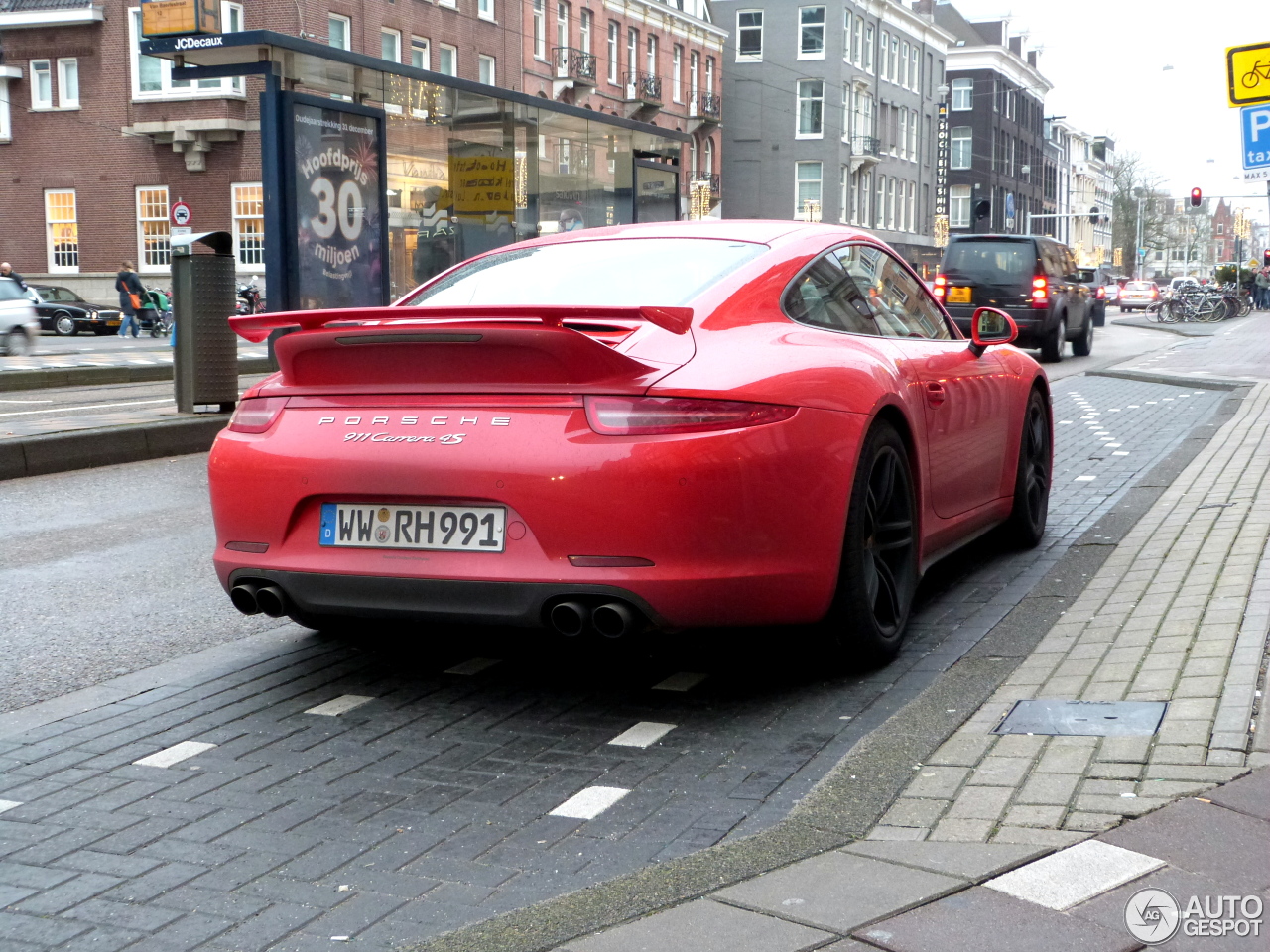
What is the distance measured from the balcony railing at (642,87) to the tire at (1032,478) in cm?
5175

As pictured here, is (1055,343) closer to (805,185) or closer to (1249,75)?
(1249,75)

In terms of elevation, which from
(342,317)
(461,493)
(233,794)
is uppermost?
(342,317)

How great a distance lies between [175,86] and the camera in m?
42.0

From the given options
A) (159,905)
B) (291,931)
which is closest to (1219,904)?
(291,931)

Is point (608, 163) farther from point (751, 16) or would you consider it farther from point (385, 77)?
point (751, 16)

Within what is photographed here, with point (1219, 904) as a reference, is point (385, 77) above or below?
above

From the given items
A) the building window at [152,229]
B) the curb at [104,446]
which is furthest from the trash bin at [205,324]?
the building window at [152,229]

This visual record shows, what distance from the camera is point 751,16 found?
69.9 m

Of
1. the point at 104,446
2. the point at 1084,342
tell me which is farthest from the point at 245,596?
the point at 1084,342

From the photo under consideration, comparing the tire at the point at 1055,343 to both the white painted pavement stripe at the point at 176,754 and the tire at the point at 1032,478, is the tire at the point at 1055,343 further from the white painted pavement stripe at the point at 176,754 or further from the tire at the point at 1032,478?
the white painted pavement stripe at the point at 176,754

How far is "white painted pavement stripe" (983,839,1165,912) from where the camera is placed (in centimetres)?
258

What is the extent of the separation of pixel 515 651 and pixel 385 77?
13.1m

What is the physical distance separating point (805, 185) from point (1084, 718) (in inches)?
2684

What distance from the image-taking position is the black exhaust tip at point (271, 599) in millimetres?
4184
